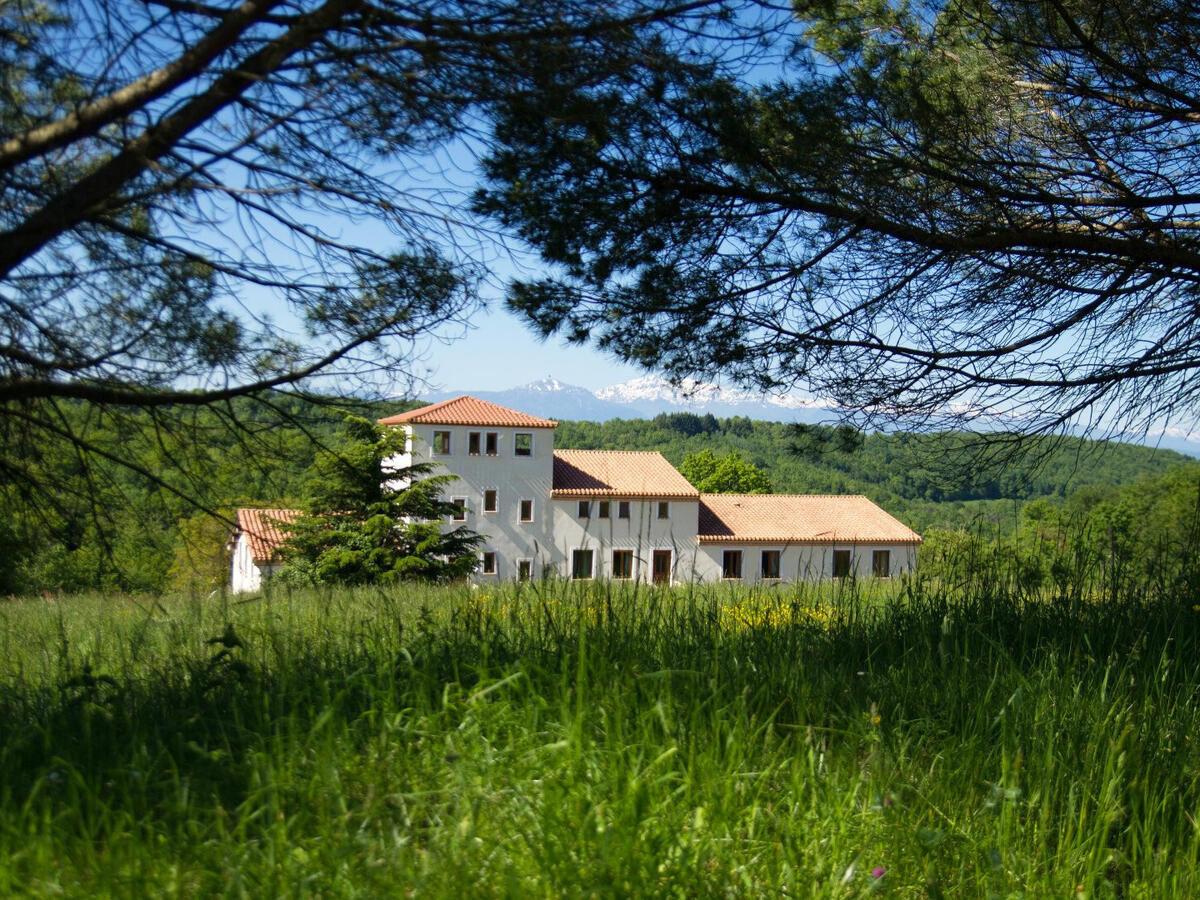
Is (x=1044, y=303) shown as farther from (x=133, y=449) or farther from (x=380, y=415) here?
(x=133, y=449)

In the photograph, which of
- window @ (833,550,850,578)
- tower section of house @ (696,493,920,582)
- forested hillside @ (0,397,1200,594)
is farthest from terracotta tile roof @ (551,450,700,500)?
window @ (833,550,850,578)

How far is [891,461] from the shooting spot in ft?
23.1

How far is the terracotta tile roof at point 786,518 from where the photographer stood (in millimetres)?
42625

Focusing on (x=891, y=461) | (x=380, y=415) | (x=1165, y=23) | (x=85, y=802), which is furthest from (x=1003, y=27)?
(x=85, y=802)

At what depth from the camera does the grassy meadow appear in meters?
1.85

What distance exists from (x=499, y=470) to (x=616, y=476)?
612 cm

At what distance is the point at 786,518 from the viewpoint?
44.6 m

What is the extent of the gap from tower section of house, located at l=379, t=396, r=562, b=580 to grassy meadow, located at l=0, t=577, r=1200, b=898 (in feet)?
118

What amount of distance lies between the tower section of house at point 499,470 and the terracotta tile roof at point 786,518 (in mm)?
7731

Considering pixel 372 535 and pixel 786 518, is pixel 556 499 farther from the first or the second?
pixel 372 535

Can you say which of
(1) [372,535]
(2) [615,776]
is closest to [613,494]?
(1) [372,535]

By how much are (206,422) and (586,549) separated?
186 cm

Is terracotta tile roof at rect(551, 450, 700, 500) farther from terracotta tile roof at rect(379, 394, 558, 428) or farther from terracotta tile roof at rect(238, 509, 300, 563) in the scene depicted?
terracotta tile roof at rect(238, 509, 300, 563)

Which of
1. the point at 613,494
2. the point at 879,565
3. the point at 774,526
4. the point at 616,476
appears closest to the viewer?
the point at 879,565
